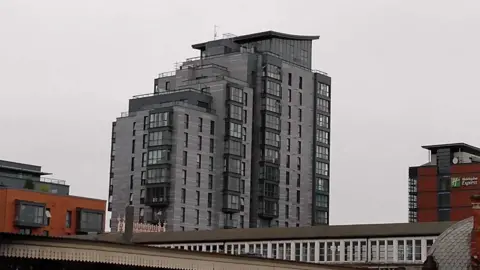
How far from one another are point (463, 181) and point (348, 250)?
88.2 m

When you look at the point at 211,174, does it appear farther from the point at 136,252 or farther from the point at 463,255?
the point at 136,252

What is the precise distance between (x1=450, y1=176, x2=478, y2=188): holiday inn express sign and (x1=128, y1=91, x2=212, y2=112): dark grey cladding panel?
47715mm

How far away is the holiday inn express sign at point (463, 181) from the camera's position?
Result: 160250mm

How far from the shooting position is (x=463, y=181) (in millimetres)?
162000

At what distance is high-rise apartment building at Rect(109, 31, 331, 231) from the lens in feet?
454

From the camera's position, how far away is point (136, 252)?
36781 millimetres

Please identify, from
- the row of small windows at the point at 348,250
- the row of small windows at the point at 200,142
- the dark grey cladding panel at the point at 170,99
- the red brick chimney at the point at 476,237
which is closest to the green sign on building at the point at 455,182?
the row of small windows at the point at 200,142

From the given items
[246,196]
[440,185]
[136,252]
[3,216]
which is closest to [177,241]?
[3,216]

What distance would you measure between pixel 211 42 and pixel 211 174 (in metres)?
25.0

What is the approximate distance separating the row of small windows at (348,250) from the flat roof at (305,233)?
21.0 inches

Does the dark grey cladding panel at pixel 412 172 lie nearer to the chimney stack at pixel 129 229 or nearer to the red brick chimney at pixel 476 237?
the red brick chimney at pixel 476 237

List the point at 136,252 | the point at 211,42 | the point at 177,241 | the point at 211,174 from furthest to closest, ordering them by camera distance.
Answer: the point at 211,42 < the point at 211,174 < the point at 177,241 < the point at 136,252

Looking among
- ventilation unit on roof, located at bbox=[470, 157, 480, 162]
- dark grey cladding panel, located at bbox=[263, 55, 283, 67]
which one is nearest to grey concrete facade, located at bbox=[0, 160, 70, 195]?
dark grey cladding panel, located at bbox=[263, 55, 283, 67]

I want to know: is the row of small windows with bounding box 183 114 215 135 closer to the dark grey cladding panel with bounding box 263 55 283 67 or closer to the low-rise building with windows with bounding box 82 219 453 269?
the dark grey cladding panel with bounding box 263 55 283 67
